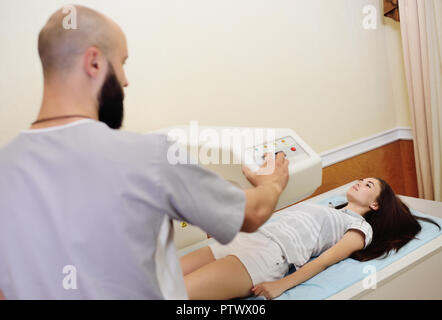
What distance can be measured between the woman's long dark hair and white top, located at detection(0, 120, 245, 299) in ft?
3.36

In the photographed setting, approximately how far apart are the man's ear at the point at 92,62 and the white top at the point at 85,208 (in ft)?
0.44

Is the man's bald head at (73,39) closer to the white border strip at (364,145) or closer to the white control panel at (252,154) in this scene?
the white control panel at (252,154)

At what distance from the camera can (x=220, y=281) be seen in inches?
51.5

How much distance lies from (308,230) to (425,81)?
1.25m

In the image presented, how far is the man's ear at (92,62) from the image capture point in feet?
2.83

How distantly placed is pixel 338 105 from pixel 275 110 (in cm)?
50

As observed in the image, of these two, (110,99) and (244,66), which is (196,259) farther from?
(244,66)

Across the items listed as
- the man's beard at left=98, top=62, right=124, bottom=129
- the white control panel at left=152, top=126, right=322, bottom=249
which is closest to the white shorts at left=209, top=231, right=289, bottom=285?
the white control panel at left=152, top=126, right=322, bottom=249

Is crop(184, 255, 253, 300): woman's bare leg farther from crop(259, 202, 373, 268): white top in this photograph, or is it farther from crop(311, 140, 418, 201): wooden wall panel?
crop(311, 140, 418, 201): wooden wall panel

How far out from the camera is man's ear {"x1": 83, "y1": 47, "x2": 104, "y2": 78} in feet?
2.83

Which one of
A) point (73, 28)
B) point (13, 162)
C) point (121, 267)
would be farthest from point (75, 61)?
point (121, 267)

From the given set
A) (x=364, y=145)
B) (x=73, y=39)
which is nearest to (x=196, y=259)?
(x=73, y=39)

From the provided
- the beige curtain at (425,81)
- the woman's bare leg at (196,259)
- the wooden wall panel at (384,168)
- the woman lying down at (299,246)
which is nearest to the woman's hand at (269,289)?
the woman lying down at (299,246)
